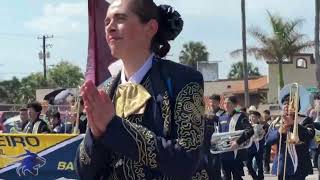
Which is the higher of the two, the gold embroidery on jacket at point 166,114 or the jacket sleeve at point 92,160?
the gold embroidery on jacket at point 166,114

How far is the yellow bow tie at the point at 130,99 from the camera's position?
2.56m

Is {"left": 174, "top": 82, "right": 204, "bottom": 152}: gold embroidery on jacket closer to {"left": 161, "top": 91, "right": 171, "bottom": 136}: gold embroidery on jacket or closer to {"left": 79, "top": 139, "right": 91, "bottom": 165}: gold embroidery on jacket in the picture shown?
{"left": 161, "top": 91, "right": 171, "bottom": 136}: gold embroidery on jacket

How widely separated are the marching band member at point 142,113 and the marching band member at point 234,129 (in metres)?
10.7

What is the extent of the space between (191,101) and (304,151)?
7.65 m

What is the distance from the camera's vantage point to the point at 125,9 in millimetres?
2576

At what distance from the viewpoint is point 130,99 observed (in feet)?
8.48

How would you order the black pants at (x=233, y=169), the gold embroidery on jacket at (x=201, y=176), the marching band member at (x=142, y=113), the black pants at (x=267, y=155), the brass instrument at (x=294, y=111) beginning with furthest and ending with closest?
1. the black pants at (x=233, y=169)
2. the black pants at (x=267, y=155)
3. the brass instrument at (x=294, y=111)
4. the gold embroidery on jacket at (x=201, y=176)
5. the marching band member at (x=142, y=113)

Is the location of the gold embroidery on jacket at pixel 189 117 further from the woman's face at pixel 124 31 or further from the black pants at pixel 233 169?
the black pants at pixel 233 169

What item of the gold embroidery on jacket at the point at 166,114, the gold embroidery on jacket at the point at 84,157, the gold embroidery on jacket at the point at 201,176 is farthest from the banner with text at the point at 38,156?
the gold embroidery on jacket at the point at 166,114

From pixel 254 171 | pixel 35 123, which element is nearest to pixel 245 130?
pixel 254 171

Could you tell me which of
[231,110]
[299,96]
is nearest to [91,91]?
[299,96]

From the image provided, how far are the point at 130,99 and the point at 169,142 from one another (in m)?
0.25

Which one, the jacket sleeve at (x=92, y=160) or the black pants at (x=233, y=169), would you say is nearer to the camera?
the jacket sleeve at (x=92, y=160)

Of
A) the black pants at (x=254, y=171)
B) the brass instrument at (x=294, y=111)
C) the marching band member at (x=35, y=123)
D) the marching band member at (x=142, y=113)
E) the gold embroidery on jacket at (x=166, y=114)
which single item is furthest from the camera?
the black pants at (x=254, y=171)
